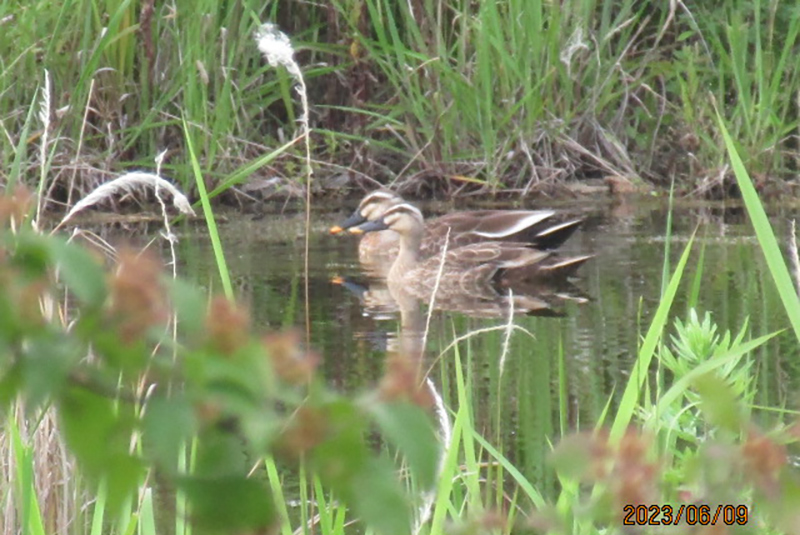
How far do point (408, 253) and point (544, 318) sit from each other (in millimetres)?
1994

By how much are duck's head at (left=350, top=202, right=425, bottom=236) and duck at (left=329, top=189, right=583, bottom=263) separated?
39 mm

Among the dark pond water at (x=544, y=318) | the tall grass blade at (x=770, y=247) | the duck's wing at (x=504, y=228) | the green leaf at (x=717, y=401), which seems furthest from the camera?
the duck's wing at (x=504, y=228)

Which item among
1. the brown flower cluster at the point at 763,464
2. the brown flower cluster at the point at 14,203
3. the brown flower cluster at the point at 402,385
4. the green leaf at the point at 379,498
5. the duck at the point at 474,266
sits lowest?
the duck at the point at 474,266

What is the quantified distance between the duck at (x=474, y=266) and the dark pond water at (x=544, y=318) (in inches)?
6.5

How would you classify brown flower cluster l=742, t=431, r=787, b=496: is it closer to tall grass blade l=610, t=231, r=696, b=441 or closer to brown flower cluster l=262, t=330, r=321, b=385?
brown flower cluster l=262, t=330, r=321, b=385

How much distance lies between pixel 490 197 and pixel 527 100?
77cm

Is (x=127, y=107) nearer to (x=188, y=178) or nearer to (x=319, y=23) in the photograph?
(x=188, y=178)

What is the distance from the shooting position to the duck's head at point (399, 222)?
26.0 ft

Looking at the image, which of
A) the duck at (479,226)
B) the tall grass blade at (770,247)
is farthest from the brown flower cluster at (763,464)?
the duck at (479,226)

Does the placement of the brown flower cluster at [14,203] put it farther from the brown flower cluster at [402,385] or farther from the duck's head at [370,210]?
the duck's head at [370,210]

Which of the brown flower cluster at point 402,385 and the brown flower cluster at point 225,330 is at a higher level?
the brown flower cluster at point 225,330

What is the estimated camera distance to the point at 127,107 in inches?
326

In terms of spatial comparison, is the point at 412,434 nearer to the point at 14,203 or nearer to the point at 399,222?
the point at 14,203
